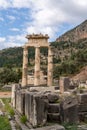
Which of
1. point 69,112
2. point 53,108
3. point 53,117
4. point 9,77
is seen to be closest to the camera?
point 69,112

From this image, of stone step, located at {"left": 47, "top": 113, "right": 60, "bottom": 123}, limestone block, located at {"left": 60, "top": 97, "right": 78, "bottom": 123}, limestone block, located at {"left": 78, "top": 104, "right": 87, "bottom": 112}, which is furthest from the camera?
limestone block, located at {"left": 78, "top": 104, "right": 87, "bottom": 112}

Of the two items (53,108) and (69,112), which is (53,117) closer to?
(53,108)

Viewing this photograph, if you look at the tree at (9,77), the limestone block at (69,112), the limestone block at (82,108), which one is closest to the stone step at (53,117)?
the limestone block at (69,112)

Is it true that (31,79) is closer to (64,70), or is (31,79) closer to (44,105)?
(64,70)

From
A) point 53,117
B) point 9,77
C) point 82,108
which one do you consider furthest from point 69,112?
point 9,77

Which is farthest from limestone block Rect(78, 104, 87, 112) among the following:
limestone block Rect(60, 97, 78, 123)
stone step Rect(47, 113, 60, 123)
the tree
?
the tree

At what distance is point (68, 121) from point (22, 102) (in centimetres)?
647

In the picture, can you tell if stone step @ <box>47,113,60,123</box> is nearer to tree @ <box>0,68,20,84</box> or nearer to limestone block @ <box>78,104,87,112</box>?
limestone block @ <box>78,104,87,112</box>

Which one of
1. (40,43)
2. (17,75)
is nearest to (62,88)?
(40,43)

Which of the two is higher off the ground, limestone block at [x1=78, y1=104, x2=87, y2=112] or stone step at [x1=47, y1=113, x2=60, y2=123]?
limestone block at [x1=78, y1=104, x2=87, y2=112]

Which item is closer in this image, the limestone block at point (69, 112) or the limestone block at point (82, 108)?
the limestone block at point (69, 112)

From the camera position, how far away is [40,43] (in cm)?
5022

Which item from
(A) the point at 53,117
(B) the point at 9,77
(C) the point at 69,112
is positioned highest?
(B) the point at 9,77

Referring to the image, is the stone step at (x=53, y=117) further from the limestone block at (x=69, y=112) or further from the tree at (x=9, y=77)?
the tree at (x=9, y=77)
